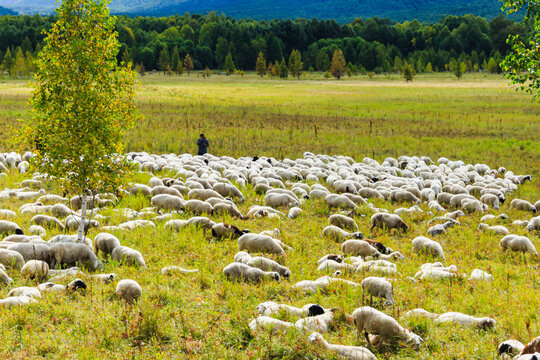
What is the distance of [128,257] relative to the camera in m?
9.67

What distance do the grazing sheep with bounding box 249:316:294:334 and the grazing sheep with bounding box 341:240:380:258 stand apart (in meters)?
4.43

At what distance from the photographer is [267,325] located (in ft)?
22.2

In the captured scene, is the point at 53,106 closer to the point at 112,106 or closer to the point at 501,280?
the point at 112,106

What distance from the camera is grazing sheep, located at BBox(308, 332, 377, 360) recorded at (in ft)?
19.7

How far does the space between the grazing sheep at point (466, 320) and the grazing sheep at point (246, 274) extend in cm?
310

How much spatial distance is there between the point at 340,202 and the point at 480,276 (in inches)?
262

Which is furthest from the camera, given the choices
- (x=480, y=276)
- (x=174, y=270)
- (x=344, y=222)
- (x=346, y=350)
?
(x=344, y=222)

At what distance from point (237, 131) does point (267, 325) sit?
90.7 ft

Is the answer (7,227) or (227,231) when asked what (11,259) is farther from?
(227,231)

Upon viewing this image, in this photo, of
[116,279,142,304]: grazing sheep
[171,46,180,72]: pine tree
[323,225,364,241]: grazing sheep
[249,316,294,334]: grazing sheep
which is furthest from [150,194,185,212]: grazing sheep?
[171,46,180,72]: pine tree

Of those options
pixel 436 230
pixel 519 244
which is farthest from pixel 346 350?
pixel 436 230

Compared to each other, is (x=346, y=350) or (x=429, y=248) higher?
(x=346, y=350)

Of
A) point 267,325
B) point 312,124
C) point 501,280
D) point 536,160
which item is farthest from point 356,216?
point 312,124

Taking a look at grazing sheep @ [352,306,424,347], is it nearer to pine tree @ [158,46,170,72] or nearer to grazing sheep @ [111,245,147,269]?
grazing sheep @ [111,245,147,269]
